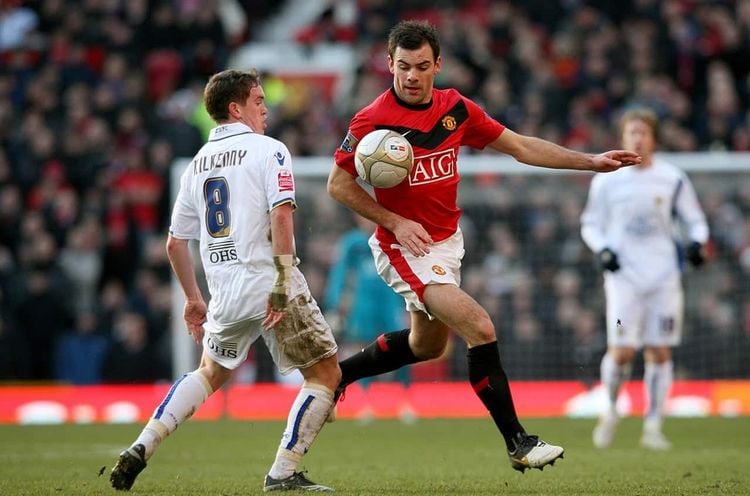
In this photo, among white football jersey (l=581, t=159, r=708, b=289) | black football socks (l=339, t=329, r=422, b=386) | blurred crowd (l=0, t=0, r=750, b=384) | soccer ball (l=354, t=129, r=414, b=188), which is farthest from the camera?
blurred crowd (l=0, t=0, r=750, b=384)

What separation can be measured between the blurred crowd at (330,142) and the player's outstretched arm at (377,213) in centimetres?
785

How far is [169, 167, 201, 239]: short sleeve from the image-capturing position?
750 centimetres

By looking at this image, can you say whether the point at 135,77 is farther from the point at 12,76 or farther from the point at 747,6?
→ the point at 747,6

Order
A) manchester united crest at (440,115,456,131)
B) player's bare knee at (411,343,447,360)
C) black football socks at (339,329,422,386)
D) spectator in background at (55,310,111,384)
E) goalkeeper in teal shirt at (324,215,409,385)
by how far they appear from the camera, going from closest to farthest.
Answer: manchester united crest at (440,115,456,131) → player's bare knee at (411,343,447,360) → black football socks at (339,329,422,386) → goalkeeper in teal shirt at (324,215,409,385) → spectator in background at (55,310,111,384)

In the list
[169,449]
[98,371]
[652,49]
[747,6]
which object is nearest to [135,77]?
[98,371]

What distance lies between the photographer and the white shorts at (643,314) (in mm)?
11250

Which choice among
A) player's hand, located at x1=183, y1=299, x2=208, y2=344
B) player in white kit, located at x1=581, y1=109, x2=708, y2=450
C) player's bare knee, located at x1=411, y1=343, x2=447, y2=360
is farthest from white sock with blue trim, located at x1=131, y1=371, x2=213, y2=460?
player in white kit, located at x1=581, y1=109, x2=708, y2=450

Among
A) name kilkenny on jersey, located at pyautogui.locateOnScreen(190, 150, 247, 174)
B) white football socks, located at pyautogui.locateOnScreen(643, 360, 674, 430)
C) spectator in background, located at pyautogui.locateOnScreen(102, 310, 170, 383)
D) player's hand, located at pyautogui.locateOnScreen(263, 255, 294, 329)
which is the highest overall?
name kilkenny on jersey, located at pyautogui.locateOnScreen(190, 150, 247, 174)

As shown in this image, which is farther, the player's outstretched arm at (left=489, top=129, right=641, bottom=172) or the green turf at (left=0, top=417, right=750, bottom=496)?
the player's outstretched arm at (left=489, top=129, right=641, bottom=172)

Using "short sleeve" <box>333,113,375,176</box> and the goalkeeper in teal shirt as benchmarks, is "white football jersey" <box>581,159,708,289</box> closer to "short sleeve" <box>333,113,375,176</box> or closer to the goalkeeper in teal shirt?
the goalkeeper in teal shirt

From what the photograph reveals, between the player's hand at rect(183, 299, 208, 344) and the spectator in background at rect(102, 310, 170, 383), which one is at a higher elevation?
the player's hand at rect(183, 299, 208, 344)

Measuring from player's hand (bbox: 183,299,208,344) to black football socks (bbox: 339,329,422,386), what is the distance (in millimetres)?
1119

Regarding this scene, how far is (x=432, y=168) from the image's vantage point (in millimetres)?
7828

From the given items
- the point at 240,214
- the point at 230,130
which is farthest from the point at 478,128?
the point at 240,214
